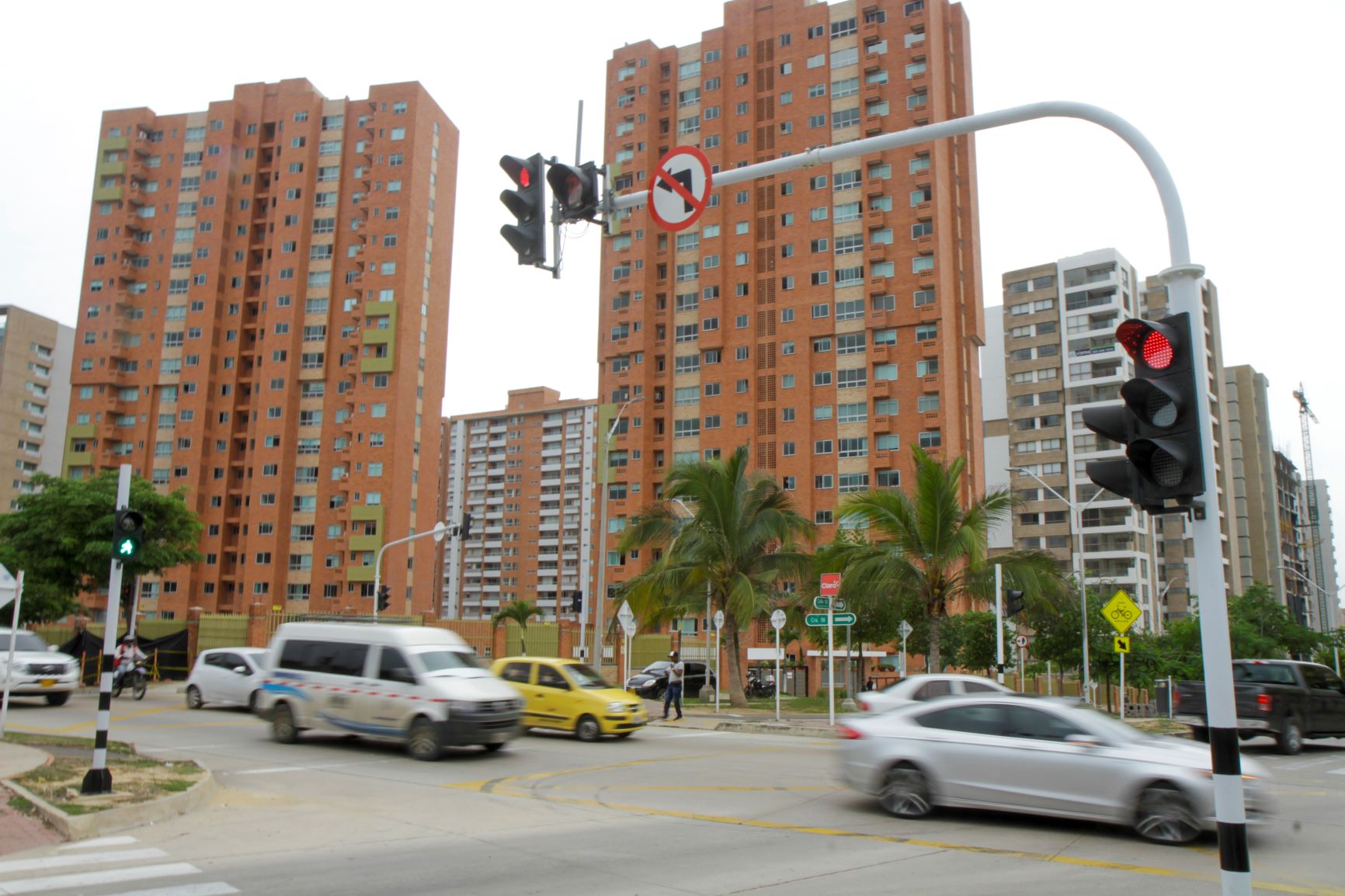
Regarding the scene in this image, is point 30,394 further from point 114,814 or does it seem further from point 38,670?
point 114,814

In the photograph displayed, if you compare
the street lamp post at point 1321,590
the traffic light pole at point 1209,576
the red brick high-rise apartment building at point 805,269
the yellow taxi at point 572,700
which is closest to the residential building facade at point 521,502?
the red brick high-rise apartment building at point 805,269

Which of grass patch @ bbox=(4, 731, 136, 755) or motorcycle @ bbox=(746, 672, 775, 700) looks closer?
grass patch @ bbox=(4, 731, 136, 755)

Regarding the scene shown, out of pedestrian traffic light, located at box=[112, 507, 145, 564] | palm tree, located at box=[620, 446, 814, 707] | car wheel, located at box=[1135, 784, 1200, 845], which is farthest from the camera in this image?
palm tree, located at box=[620, 446, 814, 707]

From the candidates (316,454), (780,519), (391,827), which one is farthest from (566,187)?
(316,454)

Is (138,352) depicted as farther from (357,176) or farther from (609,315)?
(609,315)

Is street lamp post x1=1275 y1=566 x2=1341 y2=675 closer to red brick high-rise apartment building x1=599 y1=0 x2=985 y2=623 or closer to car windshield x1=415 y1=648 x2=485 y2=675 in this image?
red brick high-rise apartment building x1=599 y1=0 x2=985 y2=623

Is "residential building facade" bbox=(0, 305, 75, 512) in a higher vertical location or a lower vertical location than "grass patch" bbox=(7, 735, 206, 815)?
higher

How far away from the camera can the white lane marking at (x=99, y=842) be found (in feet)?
29.1

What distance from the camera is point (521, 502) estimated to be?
472 feet

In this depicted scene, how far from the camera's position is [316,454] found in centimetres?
8112

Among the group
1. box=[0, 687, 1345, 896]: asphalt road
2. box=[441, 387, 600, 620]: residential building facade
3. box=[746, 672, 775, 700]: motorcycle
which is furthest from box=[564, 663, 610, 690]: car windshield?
box=[441, 387, 600, 620]: residential building facade

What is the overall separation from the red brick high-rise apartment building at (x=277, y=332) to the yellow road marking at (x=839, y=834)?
64109 millimetres

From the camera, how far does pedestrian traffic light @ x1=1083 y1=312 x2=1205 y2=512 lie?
5.35 metres

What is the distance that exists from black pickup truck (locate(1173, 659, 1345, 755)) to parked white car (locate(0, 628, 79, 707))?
26323 mm
